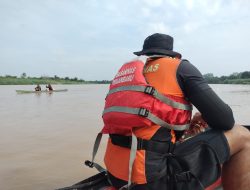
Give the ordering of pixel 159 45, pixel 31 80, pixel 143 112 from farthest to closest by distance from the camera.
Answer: pixel 31 80, pixel 159 45, pixel 143 112

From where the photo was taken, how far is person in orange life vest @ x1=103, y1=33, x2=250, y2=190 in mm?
2371

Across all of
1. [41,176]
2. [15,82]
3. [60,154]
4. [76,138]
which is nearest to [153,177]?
[41,176]

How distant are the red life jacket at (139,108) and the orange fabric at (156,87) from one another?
5cm

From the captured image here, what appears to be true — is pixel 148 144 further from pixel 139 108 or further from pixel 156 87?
pixel 156 87

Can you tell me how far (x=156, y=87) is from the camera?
2.41m

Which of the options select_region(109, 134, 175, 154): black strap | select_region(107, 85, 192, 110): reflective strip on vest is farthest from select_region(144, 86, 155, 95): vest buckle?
select_region(109, 134, 175, 154): black strap

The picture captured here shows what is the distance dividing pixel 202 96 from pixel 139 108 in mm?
441

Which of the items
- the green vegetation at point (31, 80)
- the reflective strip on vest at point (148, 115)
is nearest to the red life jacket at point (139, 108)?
the reflective strip on vest at point (148, 115)

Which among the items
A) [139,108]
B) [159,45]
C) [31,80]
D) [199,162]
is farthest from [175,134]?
[31,80]

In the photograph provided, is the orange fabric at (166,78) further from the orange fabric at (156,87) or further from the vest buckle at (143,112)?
the vest buckle at (143,112)

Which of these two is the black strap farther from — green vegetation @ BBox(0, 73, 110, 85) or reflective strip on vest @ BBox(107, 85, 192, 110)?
green vegetation @ BBox(0, 73, 110, 85)

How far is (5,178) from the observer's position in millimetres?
4125

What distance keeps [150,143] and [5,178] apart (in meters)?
2.46

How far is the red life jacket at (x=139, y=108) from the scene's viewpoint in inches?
92.8
